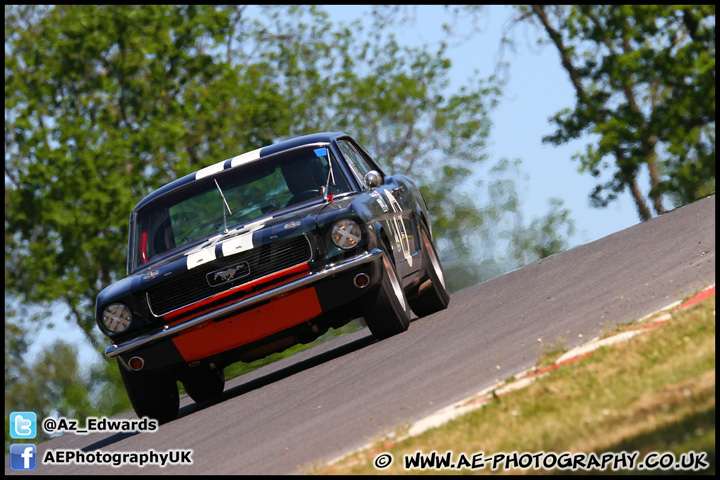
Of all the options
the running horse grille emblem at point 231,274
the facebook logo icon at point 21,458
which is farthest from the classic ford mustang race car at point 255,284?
the facebook logo icon at point 21,458

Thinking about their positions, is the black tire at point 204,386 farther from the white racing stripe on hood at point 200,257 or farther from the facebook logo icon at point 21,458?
the white racing stripe on hood at point 200,257

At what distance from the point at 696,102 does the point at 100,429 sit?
24.9 m

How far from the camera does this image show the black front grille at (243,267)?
8.43 meters

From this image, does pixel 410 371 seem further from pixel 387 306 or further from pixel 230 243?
pixel 230 243

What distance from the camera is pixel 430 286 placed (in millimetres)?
10961

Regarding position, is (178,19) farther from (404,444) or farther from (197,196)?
(404,444)

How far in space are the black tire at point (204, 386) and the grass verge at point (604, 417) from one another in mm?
4926

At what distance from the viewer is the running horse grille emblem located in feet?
27.7

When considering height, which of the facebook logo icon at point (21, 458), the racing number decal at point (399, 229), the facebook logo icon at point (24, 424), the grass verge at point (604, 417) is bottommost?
the grass verge at point (604, 417)

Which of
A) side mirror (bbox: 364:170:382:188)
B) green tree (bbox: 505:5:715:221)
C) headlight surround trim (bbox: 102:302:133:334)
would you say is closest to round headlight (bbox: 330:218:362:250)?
side mirror (bbox: 364:170:382:188)

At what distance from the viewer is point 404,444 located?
524cm

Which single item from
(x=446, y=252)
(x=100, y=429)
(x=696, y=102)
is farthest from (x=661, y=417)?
(x=696, y=102)

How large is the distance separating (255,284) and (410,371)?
1.56m

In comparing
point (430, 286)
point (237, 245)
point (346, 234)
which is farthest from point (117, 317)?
point (430, 286)
